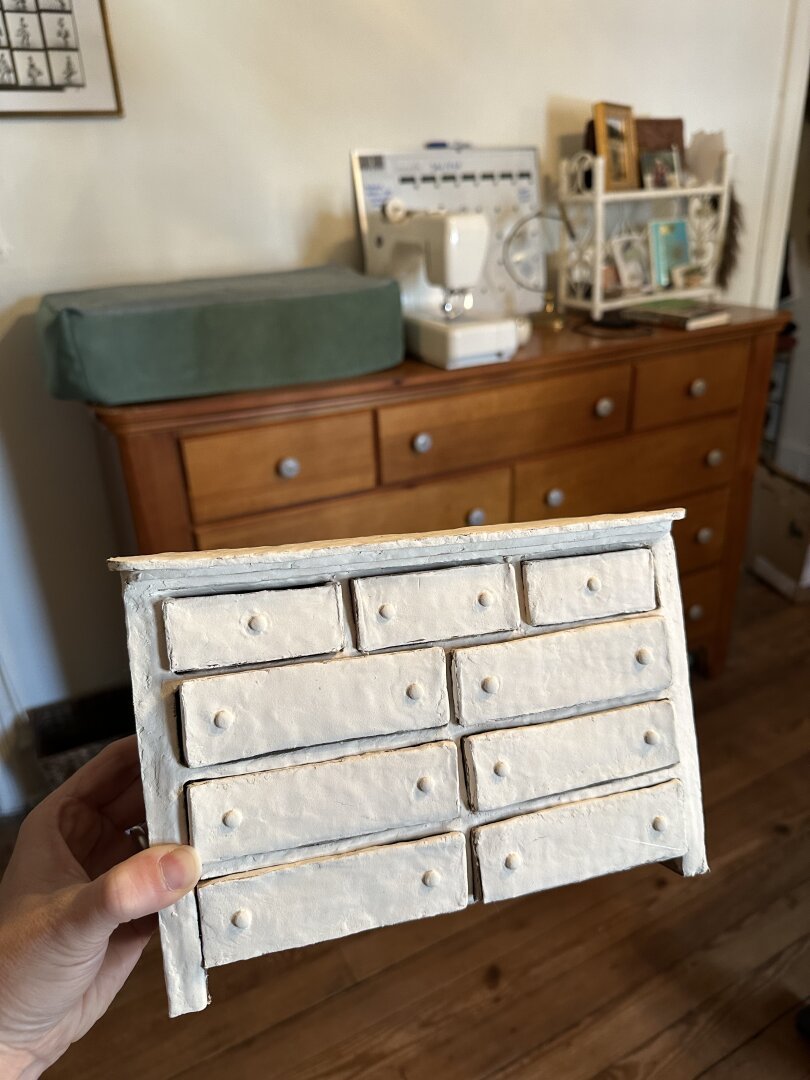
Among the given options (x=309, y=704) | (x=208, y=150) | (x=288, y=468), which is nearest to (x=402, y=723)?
(x=309, y=704)

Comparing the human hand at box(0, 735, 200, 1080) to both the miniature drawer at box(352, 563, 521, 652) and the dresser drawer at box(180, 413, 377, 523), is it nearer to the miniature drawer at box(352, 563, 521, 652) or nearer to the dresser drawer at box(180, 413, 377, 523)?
the miniature drawer at box(352, 563, 521, 652)

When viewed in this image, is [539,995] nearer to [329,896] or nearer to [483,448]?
[329,896]

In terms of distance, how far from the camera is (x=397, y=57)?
1718 mm

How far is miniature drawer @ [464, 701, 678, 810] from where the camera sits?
714mm

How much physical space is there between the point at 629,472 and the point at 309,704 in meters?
1.34

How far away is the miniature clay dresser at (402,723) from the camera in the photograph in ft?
2.12

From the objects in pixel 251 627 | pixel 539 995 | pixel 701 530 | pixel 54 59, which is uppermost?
pixel 54 59

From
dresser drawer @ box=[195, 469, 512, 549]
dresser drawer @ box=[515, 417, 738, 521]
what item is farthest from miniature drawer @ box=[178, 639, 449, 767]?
dresser drawer @ box=[515, 417, 738, 521]

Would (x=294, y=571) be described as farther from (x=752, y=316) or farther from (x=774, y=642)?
(x=774, y=642)

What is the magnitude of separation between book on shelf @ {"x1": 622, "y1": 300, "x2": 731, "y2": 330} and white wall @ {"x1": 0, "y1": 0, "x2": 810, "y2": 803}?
1.53ft

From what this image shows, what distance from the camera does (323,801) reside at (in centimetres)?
68

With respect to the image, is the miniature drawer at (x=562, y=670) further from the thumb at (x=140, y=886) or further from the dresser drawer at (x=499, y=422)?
the dresser drawer at (x=499, y=422)

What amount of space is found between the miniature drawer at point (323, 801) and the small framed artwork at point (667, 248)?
1732mm

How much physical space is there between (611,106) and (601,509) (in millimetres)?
968
